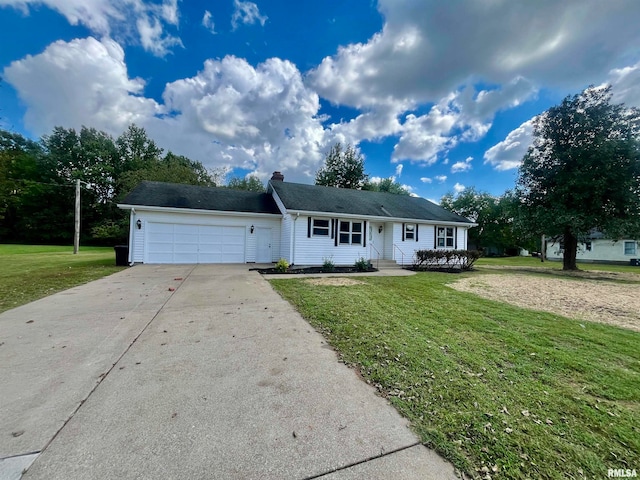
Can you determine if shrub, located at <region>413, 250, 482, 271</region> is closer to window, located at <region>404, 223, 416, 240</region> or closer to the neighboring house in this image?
window, located at <region>404, 223, 416, 240</region>

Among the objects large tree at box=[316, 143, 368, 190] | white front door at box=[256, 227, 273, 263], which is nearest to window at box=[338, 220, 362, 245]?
white front door at box=[256, 227, 273, 263]

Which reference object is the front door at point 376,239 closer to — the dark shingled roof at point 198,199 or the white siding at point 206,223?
the white siding at point 206,223

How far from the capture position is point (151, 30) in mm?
11086

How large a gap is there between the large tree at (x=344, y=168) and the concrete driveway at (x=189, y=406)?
94.0ft

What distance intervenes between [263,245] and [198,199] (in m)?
4.30

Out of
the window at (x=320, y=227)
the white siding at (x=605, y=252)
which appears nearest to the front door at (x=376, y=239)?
the window at (x=320, y=227)

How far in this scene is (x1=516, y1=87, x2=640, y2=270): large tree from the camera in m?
12.9

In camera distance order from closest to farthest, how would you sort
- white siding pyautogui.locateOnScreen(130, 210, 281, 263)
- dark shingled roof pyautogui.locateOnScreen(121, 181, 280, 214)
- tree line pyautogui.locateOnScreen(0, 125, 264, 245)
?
white siding pyautogui.locateOnScreen(130, 210, 281, 263) < dark shingled roof pyautogui.locateOnScreen(121, 181, 280, 214) < tree line pyautogui.locateOnScreen(0, 125, 264, 245)

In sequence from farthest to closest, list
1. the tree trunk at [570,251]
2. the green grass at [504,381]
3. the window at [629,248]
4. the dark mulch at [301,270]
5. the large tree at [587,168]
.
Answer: the window at [629,248] < the tree trunk at [570,251] < the large tree at [587,168] < the dark mulch at [301,270] < the green grass at [504,381]

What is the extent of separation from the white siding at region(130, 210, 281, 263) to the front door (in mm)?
5364

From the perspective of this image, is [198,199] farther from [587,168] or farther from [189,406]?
[587,168]

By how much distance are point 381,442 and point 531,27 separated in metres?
12.9

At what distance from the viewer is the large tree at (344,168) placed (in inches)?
1231

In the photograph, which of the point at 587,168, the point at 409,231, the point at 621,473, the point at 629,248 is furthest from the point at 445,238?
the point at 629,248
